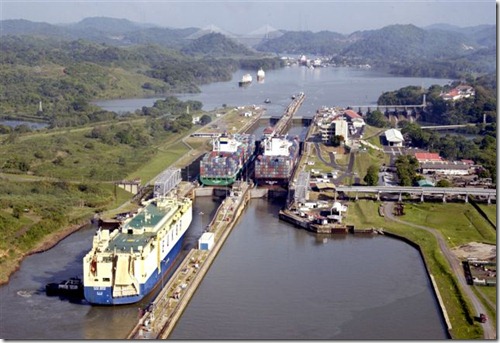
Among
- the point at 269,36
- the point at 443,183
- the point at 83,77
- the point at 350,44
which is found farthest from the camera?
the point at 269,36

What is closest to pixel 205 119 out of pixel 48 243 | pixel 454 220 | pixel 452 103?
pixel 452 103

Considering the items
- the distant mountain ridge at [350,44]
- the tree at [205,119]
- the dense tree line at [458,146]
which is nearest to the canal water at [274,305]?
the dense tree line at [458,146]

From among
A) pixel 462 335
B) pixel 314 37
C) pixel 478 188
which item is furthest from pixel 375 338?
pixel 314 37

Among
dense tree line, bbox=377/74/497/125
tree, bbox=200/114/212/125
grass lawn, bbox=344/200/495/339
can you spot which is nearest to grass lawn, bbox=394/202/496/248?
grass lawn, bbox=344/200/495/339

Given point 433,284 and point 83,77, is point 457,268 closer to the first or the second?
point 433,284

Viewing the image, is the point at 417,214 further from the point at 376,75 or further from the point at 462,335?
the point at 376,75
